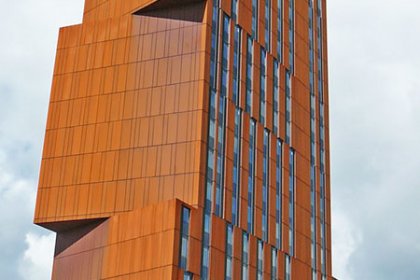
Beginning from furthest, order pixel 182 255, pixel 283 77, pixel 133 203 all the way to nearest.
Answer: pixel 283 77 < pixel 133 203 < pixel 182 255

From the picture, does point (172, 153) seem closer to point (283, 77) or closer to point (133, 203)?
point (133, 203)

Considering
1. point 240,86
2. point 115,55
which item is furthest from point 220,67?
point 115,55

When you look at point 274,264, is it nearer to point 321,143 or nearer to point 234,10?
point 321,143

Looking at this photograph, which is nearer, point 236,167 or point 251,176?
point 236,167

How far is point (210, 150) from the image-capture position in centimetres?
8344

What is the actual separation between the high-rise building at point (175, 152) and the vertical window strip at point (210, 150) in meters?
0.14

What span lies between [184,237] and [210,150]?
952 cm

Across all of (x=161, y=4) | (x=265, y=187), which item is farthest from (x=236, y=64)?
(x=265, y=187)

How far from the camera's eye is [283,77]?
100 metres

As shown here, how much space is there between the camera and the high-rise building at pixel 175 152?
80000mm

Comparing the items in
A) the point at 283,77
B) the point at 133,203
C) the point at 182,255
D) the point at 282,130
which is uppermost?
the point at 283,77

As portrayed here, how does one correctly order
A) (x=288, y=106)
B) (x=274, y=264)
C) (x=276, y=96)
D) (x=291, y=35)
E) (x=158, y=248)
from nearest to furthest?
(x=158, y=248), (x=274, y=264), (x=276, y=96), (x=288, y=106), (x=291, y=35)

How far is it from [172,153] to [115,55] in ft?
44.1

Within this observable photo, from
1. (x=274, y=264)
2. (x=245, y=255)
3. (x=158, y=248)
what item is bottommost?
(x=158, y=248)
